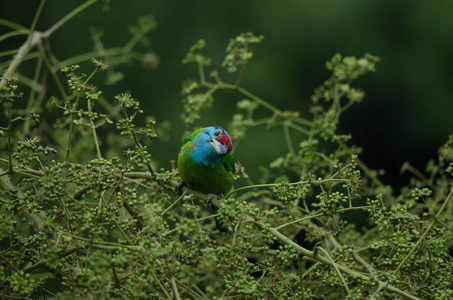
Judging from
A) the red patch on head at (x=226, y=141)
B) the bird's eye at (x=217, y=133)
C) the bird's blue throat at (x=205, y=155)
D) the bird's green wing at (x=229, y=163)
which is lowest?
the bird's green wing at (x=229, y=163)

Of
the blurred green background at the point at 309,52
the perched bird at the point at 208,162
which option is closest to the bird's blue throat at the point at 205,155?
the perched bird at the point at 208,162

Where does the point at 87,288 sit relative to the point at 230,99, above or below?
above

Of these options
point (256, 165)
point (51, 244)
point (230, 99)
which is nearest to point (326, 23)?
point (230, 99)

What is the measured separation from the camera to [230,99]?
6.86 m

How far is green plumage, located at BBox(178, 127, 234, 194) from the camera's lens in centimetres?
257

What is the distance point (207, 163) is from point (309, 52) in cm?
512

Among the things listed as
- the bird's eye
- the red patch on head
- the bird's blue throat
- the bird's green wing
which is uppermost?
the bird's eye

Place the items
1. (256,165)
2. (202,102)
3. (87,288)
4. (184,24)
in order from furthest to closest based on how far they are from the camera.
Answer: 1. (184,24)
2. (256,165)
3. (202,102)
4. (87,288)

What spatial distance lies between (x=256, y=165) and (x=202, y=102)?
12.6 feet

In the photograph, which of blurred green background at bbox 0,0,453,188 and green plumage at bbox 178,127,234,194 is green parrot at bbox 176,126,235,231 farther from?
blurred green background at bbox 0,0,453,188

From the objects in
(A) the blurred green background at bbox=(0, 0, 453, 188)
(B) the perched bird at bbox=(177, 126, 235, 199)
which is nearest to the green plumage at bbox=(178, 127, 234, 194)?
(B) the perched bird at bbox=(177, 126, 235, 199)

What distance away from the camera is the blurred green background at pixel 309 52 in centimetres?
700

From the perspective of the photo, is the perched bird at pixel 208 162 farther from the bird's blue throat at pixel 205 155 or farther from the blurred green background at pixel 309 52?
the blurred green background at pixel 309 52

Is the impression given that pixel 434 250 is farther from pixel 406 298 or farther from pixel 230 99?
pixel 230 99
